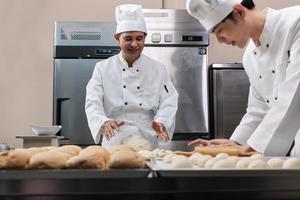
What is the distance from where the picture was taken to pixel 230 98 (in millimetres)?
3320

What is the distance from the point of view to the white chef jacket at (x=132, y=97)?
2.63 meters

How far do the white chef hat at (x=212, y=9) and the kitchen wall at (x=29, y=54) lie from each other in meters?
2.04

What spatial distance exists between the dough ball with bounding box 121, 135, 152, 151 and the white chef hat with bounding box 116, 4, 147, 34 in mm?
663

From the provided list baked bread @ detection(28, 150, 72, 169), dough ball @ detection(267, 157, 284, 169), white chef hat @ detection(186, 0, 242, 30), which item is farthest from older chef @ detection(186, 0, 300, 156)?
baked bread @ detection(28, 150, 72, 169)

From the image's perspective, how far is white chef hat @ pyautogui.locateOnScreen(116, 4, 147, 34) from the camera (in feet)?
8.84

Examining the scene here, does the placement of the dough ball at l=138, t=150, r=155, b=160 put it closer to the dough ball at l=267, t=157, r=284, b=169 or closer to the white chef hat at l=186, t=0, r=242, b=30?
the dough ball at l=267, t=157, r=284, b=169

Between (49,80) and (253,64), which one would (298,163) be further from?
(49,80)

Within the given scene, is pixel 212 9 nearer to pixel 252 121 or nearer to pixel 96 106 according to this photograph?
pixel 252 121

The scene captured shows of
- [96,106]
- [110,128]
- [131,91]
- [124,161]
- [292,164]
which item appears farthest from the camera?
[131,91]

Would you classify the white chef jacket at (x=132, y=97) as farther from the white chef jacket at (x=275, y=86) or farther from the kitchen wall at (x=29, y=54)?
the kitchen wall at (x=29, y=54)

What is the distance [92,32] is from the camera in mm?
3318

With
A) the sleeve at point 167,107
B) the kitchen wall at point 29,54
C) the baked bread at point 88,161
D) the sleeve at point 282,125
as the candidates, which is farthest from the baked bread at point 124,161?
the kitchen wall at point 29,54

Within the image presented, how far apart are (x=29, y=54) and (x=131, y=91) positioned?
4.37 ft

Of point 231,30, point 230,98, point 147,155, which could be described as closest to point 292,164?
point 147,155
